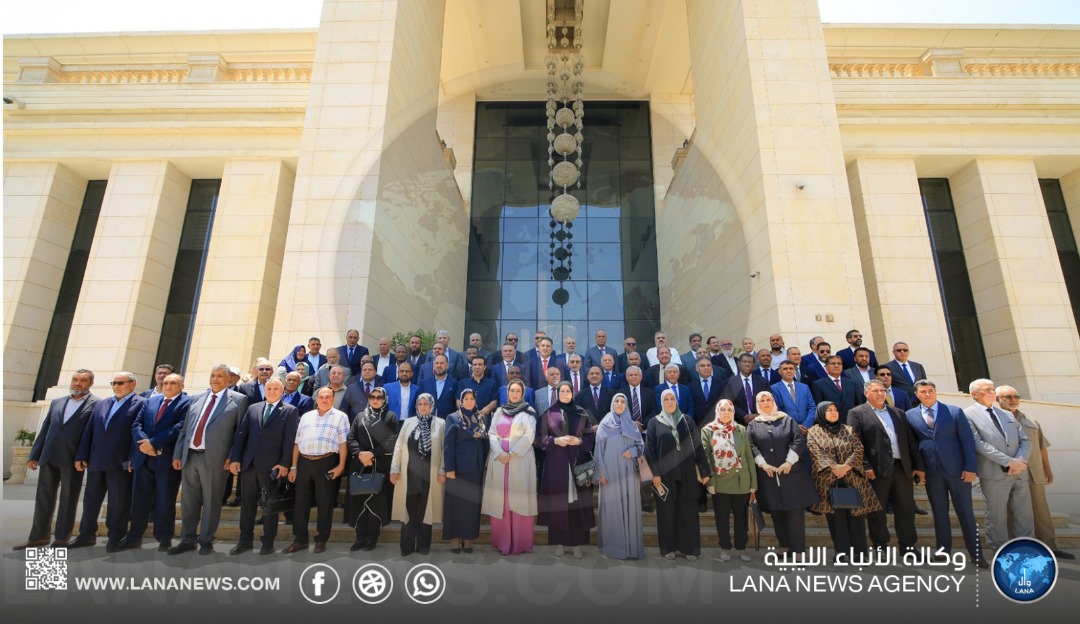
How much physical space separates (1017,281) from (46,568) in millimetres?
17195

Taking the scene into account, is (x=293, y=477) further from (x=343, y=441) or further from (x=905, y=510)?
(x=905, y=510)

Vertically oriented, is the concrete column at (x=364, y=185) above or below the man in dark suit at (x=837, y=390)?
above

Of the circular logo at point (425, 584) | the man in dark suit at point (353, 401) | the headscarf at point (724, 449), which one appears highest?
the man in dark suit at point (353, 401)

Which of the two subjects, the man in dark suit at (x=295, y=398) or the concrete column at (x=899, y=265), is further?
the concrete column at (x=899, y=265)

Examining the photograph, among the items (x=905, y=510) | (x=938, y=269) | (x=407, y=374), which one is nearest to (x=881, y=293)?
(x=938, y=269)

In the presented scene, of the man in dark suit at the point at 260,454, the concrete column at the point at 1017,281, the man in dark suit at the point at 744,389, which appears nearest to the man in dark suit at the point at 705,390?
the man in dark suit at the point at 744,389

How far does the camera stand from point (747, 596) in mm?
4098

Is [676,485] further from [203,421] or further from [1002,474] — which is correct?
[203,421]

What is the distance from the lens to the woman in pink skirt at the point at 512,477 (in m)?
5.19

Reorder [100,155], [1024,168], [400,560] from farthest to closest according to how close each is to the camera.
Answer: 1. [100,155]
2. [1024,168]
3. [400,560]

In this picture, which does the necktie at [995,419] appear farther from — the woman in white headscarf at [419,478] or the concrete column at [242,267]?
the concrete column at [242,267]

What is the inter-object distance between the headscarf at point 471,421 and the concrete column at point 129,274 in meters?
10.9

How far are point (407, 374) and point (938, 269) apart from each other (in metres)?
13.9

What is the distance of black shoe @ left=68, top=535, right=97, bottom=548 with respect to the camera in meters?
5.23
